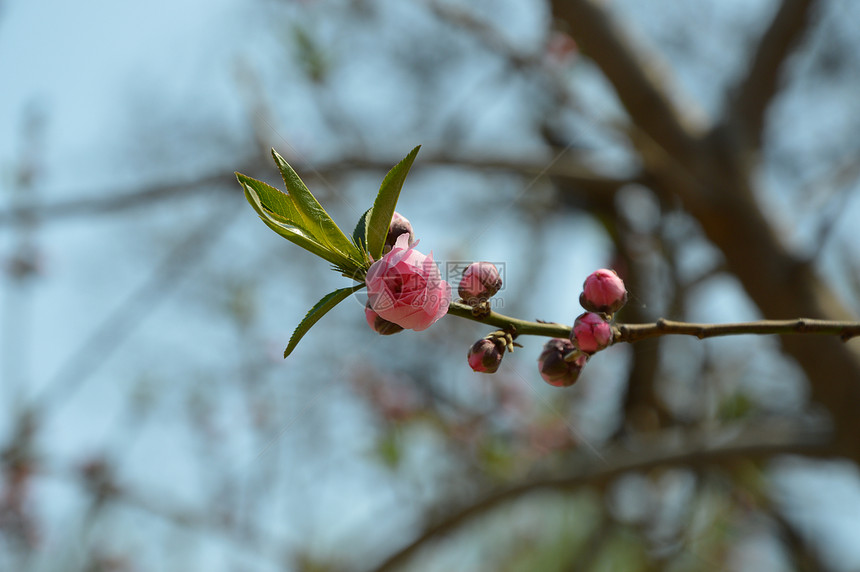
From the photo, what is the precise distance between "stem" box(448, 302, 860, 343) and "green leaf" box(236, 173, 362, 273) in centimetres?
15

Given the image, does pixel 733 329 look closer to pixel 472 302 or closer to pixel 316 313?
pixel 472 302

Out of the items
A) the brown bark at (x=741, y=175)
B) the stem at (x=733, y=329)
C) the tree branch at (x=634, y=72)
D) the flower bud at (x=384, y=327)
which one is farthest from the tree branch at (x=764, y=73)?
the flower bud at (x=384, y=327)

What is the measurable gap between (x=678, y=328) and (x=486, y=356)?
20 centimetres

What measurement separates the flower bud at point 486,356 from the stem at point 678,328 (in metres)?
0.02

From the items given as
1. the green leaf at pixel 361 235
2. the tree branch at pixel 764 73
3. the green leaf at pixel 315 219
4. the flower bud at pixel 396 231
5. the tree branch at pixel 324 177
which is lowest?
the green leaf at pixel 315 219

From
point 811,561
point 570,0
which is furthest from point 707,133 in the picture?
point 811,561

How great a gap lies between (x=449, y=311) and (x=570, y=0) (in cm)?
208

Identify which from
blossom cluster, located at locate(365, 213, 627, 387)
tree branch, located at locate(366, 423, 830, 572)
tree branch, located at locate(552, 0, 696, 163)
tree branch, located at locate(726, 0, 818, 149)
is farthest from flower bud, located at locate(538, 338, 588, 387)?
tree branch, located at locate(726, 0, 818, 149)

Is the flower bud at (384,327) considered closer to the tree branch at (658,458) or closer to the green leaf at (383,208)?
the green leaf at (383,208)

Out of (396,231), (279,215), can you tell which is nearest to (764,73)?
(396,231)

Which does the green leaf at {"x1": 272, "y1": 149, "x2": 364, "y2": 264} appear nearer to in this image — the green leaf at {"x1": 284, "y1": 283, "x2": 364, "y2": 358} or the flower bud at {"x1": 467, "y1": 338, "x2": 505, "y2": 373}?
the green leaf at {"x1": 284, "y1": 283, "x2": 364, "y2": 358}

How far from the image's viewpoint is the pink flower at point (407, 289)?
578 mm

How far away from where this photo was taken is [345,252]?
65 cm

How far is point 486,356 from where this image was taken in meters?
0.67
